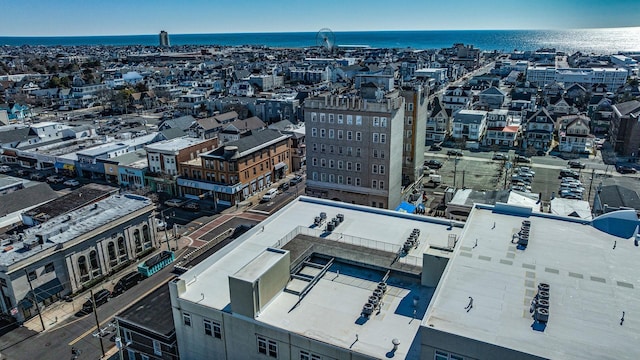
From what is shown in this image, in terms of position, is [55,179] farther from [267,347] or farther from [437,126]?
[437,126]

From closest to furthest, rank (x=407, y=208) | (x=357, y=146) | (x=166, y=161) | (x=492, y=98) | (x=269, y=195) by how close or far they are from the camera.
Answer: (x=407, y=208)
(x=357, y=146)
(x=269, y=195)
(x=166, y=161)
(x=492, y=98)

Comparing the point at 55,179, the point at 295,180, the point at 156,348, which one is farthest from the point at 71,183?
the point at 156,348

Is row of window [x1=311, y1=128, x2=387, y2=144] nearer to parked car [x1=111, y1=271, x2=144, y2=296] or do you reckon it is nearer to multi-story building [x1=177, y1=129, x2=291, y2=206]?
multi-story building [x1=177, y1=129, x2=291, y2=206]

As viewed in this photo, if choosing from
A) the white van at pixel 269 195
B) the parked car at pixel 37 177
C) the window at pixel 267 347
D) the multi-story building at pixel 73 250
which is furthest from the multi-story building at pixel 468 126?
the parked car at pixel 37 177

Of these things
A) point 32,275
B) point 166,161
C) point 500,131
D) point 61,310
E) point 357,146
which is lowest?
point 61,310

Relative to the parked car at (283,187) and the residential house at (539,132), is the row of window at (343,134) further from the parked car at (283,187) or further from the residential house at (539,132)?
the residential house at (539,132)

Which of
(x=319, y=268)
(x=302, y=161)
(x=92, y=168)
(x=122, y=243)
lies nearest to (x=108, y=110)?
(x=92, y=168)
